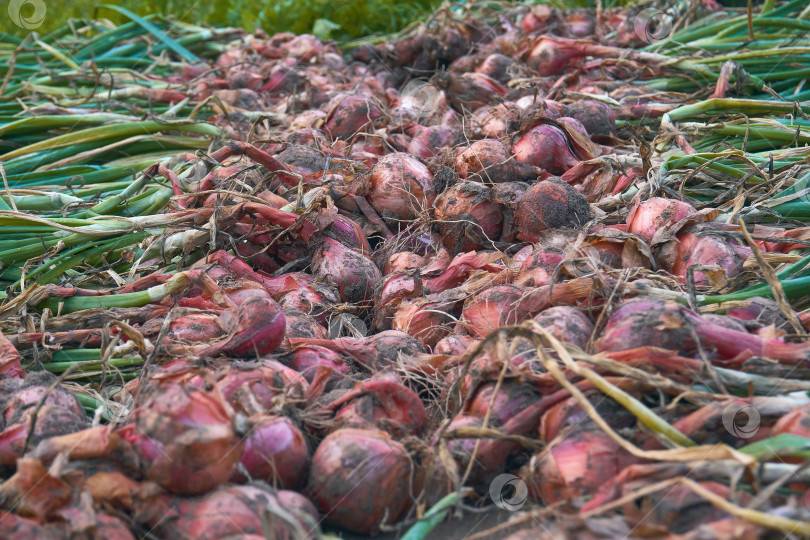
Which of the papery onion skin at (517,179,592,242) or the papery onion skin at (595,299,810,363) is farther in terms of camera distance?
the papery onion skin at (517,179,592,242)

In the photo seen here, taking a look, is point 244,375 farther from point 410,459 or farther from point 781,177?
point 781,177

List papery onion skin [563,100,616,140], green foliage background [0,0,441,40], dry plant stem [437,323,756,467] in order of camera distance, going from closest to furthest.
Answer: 1. dry plant stem [437,323,756,467]
2. papery onion skin [563,100,616,140]
3. green foliage background [0,0,441,40]

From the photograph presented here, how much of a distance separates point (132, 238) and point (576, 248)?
142 cm

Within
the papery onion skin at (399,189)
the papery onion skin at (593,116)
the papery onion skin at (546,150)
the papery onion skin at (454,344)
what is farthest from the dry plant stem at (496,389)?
the papery onion skin at (593,116)

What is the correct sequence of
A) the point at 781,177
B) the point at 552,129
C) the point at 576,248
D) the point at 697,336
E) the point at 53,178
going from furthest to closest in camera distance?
1. the point at 53,178
2. the point at 552,129
3. the point at 781,177
4. the point at 576,248
5. the point at 697,336

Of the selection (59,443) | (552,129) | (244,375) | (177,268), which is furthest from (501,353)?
(552,129)

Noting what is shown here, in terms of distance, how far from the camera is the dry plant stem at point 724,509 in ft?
3.26

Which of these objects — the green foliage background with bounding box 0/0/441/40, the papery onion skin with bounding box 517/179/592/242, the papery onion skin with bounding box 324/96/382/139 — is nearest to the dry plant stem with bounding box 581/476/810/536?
the papery onion skin with bounding box 517/179/592/242

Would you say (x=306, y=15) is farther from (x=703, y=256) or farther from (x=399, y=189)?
(x=703, y=256)

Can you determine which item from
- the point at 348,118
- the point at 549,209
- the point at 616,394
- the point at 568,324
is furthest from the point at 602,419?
the point at 348,118

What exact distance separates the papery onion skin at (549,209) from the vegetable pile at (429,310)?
0.01 meters

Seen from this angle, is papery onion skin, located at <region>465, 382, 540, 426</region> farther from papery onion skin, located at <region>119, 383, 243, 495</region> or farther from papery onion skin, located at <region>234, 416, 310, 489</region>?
papery onion skin, located at <region>119, 383, 243, 495</region>

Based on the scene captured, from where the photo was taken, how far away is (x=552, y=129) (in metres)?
2.52

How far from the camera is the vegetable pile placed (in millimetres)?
1199
